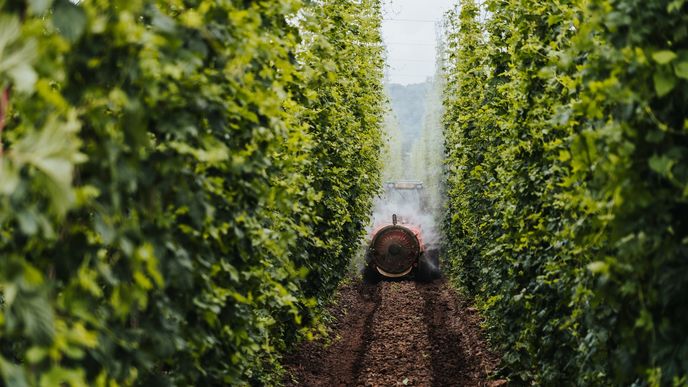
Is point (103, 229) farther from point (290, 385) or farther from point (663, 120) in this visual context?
point (290, 385)

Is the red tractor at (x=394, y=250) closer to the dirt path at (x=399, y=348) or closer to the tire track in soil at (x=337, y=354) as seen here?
the dirt path at (x=399, y=348)

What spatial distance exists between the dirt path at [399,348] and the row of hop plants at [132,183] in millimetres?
5580

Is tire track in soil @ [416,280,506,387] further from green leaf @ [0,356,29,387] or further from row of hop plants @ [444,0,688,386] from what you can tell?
green leaf @ [0,356,29,387]

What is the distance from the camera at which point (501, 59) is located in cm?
927

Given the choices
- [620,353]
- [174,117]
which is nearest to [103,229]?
[174,117]

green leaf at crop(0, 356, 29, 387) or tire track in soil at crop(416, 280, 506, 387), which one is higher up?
green leaf at crop(0, 356, 29, 387)

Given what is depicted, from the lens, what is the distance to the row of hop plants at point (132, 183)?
7.27 ft

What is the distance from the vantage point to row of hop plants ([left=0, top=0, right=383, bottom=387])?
222 cm

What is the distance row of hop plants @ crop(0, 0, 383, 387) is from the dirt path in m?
5.58

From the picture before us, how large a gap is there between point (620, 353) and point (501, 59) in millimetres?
5878

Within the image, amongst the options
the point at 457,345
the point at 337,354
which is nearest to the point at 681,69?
the point at 337,354

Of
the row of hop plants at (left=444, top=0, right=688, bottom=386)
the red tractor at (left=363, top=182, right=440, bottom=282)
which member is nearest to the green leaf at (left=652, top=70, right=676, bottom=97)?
the row of hop plants at (left=444, top=0, right=688, bottom=386)

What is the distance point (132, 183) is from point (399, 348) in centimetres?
1022

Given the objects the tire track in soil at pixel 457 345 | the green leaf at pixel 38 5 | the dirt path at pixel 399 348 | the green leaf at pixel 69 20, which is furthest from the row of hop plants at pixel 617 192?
the dirt path at pixel 399 348
